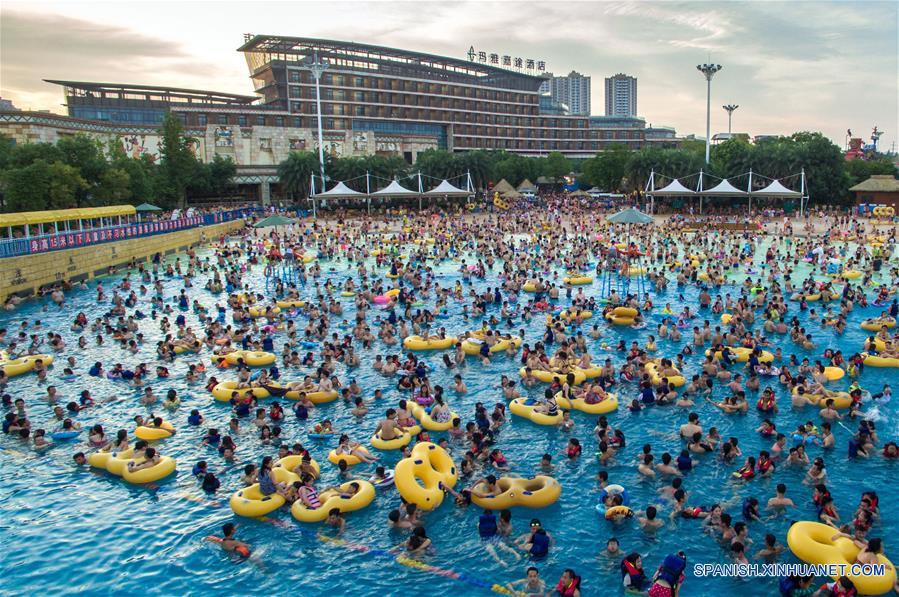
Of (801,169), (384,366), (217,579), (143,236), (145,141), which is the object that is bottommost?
(217,579)

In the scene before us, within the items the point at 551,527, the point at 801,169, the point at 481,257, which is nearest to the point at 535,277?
the point at 481,257

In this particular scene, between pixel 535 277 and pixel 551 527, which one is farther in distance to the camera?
pixel 535 277

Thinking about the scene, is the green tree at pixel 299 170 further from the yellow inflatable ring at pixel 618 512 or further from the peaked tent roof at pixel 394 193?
the yellow inflatable ring at pixel 618 512

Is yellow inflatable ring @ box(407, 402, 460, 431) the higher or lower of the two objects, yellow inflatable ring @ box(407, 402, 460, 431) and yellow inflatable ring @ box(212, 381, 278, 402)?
the lower

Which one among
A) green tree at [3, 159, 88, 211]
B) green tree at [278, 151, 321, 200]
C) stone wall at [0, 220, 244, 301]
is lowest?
stone wall at [0, 220, 244, 301]

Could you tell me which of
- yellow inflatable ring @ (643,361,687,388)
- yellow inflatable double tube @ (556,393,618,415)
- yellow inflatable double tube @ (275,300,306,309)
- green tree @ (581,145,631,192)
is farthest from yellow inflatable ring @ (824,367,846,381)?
green tree @ (581,145,631,192)

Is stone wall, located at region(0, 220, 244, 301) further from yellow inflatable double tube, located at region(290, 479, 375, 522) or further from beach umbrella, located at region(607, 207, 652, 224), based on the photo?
beach umbrella, located at region(607, 207, 652, 224)

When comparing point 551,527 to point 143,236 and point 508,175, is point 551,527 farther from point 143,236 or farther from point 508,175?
point 508,175
